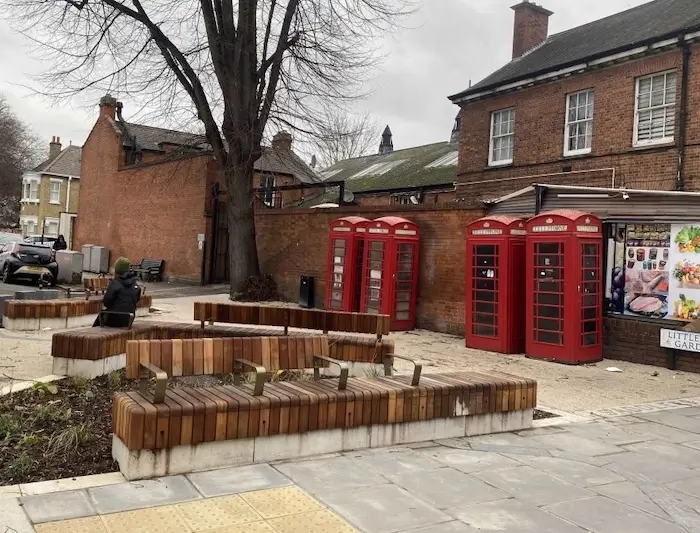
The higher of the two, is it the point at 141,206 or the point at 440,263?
the point at 141,206

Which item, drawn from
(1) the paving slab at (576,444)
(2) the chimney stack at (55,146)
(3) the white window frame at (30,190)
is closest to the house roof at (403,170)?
(1) the paving slab at (576,444)

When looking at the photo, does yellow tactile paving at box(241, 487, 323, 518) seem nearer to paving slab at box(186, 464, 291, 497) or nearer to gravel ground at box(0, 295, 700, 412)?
paving slab at box(186, 464, 291, 497)

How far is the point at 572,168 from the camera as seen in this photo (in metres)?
16.1

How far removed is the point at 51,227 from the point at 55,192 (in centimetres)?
298

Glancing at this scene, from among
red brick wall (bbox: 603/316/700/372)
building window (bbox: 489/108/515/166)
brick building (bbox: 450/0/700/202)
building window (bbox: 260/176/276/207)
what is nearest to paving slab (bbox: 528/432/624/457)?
red brick wall (bbox: 603/316/700/372)

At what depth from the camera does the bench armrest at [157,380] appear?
4.12 metres

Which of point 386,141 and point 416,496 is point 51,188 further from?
point 416,496

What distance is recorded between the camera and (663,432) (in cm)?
604

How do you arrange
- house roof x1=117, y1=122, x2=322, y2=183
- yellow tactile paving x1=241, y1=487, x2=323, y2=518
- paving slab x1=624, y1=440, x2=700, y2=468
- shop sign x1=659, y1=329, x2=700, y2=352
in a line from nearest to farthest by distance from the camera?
1. yellow tactile paving x1=241, y1=487, x2=323, y2=518
2. paving slab x1=624, y1=440, x2=700, y2=468
3. shop sign x1=659, y1=329, x2=700, y2=352
4. house roof x1=117, y1=122, x2=322, y2=183

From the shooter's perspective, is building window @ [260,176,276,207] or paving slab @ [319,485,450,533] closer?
paving slab @ [319,485,450,533]

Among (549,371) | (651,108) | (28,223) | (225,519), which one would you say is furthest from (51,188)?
(225,519)

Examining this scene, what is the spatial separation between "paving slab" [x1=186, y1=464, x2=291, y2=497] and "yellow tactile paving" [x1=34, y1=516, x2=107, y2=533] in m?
0.69

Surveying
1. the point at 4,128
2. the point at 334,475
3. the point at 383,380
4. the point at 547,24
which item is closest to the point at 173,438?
the point at 334,475

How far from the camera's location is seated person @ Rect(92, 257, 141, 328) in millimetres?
7750
